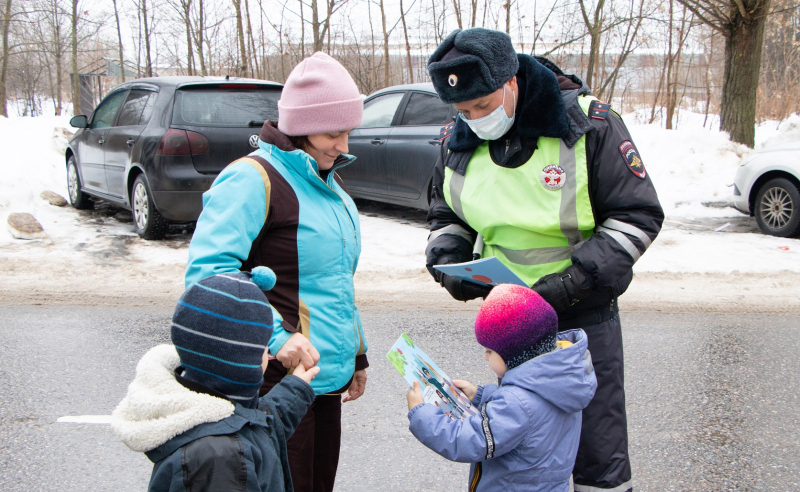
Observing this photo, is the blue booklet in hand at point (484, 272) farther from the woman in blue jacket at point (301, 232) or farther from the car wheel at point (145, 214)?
the car wheel at point (145, 214)

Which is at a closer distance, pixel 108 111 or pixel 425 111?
pixel 425 111

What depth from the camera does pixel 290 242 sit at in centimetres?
203

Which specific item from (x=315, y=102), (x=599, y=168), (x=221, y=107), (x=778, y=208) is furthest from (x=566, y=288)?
(x=778, y=208)

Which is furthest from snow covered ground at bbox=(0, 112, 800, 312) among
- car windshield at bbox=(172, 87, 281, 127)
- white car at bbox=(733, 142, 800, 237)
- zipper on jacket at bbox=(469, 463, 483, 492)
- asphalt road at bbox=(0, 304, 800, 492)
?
zipper on jacket at bbox=(469, 463, 483, 492)

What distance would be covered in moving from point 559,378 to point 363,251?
221 inches

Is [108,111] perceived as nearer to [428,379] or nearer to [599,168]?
[428,379]

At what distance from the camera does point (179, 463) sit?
144 centimetres

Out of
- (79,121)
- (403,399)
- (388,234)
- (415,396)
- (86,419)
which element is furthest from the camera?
(79,121)

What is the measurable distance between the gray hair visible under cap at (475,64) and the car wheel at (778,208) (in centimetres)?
717

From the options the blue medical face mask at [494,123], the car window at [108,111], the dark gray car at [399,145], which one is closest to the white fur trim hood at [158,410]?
the blue medical face mask at [494,123]

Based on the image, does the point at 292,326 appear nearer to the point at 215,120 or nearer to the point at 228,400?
the point at 228,400

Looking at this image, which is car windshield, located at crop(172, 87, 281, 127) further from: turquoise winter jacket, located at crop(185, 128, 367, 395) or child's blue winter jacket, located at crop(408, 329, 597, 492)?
child's blue winter jacket, located at crop(408, 329, 597, 492)

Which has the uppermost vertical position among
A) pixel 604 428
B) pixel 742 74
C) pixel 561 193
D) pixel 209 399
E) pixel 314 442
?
pixel 742 74

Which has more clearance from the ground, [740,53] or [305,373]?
[740,53]
